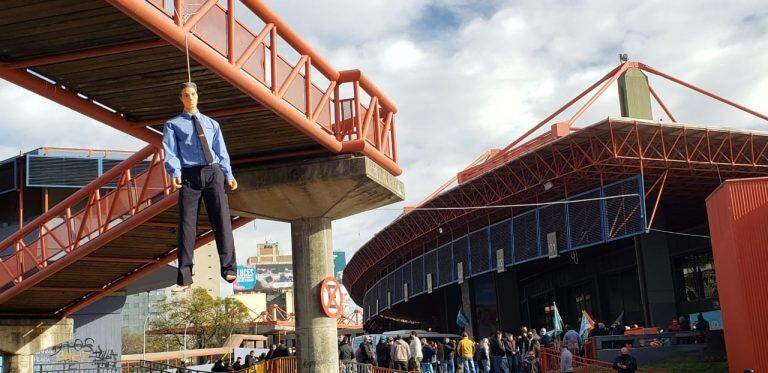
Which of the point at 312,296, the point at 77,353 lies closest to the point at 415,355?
the point at 312,296

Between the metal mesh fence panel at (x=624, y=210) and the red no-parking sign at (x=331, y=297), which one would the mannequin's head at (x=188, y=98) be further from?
the metal mesh fence panel at (x=624, y=210)

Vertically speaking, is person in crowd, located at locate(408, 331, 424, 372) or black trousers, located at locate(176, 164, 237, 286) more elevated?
black trousers, located at locate(176, 164, 237, 286)

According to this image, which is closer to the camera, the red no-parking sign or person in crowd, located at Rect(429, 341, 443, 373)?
the red no-parking sign

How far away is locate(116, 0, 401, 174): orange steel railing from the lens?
11.5m

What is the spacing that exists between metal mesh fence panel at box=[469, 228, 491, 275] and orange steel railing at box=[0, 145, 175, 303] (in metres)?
20.2

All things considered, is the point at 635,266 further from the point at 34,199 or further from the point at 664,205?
the point at 34,199

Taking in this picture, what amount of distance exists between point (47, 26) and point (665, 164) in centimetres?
2680

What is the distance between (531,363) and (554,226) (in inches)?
432

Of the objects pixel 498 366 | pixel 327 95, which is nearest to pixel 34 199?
pixel 498 366

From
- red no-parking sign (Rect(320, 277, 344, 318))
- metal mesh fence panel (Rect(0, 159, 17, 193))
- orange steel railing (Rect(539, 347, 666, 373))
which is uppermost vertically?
metal mesh fence panel (Rect(0, 159, 17, 193))

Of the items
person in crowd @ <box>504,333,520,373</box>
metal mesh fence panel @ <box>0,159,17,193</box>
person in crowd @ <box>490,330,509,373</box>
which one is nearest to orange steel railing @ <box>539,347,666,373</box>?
person in crowd @ <box>504,333,520,373</box>

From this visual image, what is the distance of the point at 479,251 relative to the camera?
4131 centimetres

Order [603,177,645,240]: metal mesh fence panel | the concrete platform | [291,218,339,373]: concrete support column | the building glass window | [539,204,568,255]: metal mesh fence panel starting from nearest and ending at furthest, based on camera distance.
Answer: the concrete platform
[291,218,339,373]: concrete support column
[603,177,645,240]: metal mesh fence panel
[539,204,568,255]: metal mesh fence panel
the building glass window

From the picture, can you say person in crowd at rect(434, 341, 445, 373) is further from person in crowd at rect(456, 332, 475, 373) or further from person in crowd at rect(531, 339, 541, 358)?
person in crowd at rect(531, 339, 541, 358)
